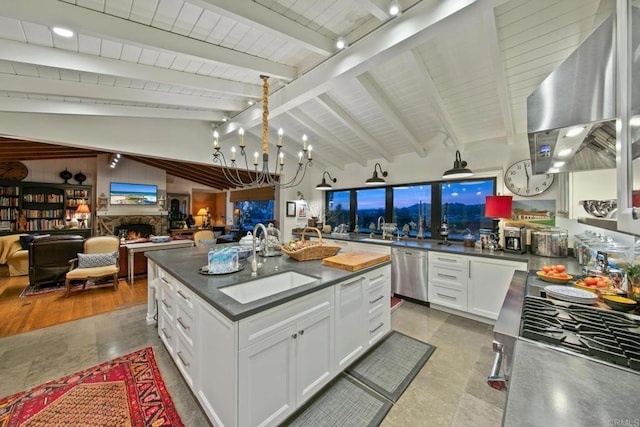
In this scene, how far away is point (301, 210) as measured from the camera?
595cm

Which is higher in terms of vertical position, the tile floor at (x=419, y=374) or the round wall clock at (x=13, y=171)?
the round wall clock at (x=13, y=171)

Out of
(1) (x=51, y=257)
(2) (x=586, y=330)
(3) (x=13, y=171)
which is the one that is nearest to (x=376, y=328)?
(2) (x=586, y=330)

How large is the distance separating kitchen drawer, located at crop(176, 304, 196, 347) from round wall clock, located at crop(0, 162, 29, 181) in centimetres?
797

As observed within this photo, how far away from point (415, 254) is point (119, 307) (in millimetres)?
4374

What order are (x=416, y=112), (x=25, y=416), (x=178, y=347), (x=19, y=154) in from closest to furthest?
1. (x=25, y=416)
2. (x=178, y=347)
3. (x=416, y=112)
4. (x=19, y=154)

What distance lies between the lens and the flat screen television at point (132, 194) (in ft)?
21.7

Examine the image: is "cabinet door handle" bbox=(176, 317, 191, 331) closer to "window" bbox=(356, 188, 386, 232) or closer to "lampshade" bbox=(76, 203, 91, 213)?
"window" bbox=(356, 188, 386, 232)

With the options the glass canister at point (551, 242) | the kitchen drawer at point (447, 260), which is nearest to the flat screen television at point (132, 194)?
the kitchen drawer at point (447, 260)

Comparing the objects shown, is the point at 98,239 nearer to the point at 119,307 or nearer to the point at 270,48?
the point at 119,307

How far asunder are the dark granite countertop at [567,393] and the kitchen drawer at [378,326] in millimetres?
1539

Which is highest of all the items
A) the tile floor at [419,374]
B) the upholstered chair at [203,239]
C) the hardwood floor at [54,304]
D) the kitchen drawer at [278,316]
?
the upholstered chair at [203,239]

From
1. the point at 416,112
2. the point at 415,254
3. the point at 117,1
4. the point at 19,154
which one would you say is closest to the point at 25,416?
the point at 117,1

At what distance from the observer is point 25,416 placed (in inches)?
62.3

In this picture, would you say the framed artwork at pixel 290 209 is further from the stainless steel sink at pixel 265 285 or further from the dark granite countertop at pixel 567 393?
the dark granite countertop at pixel 567 393
